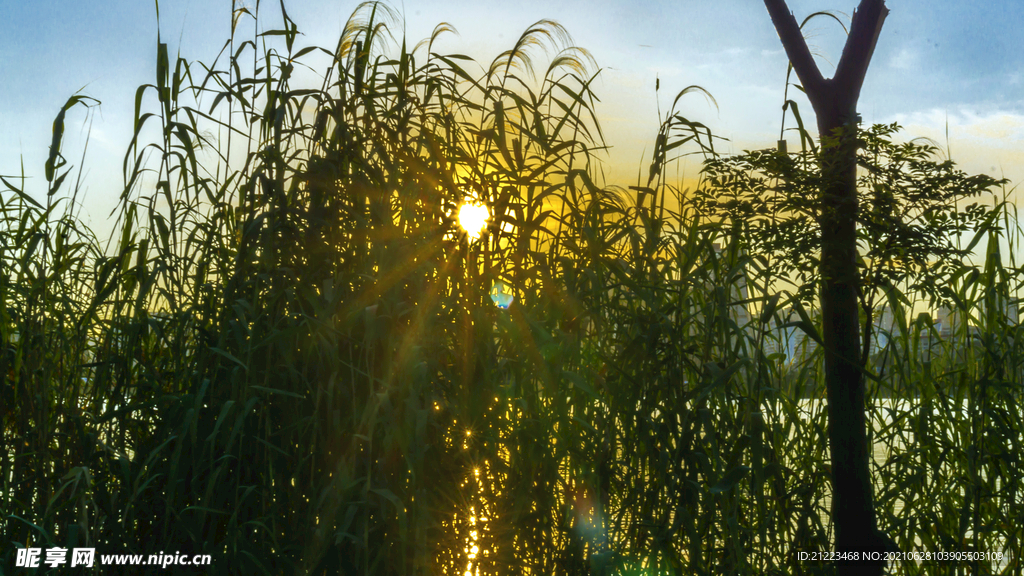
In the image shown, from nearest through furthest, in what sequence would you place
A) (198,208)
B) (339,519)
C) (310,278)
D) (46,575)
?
(339,519) < (46,575) < (310,278) < (198,208)

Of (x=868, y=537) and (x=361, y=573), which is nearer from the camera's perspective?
(x=361, y=573)

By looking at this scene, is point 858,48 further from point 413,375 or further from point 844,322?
point 413,375

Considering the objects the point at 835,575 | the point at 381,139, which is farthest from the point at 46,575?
the point at 835,575

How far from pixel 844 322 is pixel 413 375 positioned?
3.94ft

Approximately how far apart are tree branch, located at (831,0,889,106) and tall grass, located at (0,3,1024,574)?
1.44ft

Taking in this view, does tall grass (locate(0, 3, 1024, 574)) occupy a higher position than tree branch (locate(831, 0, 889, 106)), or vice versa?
tree branch (locate(831, 0, 889, 106))

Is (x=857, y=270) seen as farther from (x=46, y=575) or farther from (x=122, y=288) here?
(x=46, y=575)

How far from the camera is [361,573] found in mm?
1375

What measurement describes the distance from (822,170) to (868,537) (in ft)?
3.17

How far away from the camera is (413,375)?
1.30m

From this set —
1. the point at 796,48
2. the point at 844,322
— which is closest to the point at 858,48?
the point at 796,48

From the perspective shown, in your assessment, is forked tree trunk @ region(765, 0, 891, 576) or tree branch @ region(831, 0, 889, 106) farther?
tree branch @ region(831, 0, 889, 106)

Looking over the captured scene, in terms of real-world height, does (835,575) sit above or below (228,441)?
below

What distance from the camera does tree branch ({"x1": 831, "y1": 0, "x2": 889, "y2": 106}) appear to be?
1.91m
